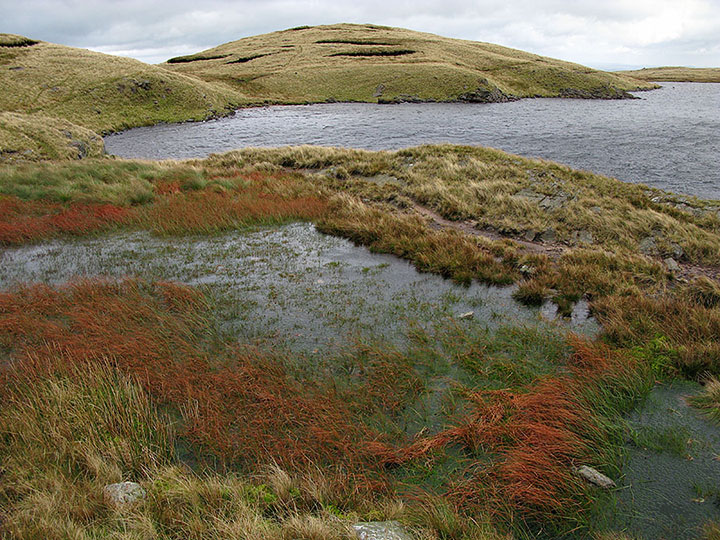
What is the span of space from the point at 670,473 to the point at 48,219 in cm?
2070

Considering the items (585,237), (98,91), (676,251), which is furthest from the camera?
(98,91)

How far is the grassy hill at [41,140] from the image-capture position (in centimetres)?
2973

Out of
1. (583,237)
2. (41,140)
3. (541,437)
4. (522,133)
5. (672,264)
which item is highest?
(522,133)

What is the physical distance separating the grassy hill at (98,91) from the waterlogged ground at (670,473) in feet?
205

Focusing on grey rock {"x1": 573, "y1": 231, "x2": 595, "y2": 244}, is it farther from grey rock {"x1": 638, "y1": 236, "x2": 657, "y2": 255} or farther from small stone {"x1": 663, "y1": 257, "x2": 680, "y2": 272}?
small stone {"x1": 663, "y1": 257, "x2": 680, "y2": 272}

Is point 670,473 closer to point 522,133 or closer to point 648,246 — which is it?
point 648,246

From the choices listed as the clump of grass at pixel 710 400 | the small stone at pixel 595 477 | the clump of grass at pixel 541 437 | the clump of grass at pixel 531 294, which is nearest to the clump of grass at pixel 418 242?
the clump of grass at pixel 531 294

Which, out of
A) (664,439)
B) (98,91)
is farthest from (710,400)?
(98,91)

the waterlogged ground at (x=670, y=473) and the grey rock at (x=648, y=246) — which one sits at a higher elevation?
the grey rock at (x=648, y=246)

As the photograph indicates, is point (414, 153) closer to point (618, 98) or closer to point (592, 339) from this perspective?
point (592, 339)

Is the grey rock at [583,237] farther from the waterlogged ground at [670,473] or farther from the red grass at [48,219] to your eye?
the red grass at [48,219]

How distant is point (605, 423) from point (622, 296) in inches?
209

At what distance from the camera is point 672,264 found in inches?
485

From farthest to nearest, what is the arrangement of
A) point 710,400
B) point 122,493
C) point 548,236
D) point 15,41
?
point 15,41, point 548,236, point 710,400, point 122,493
